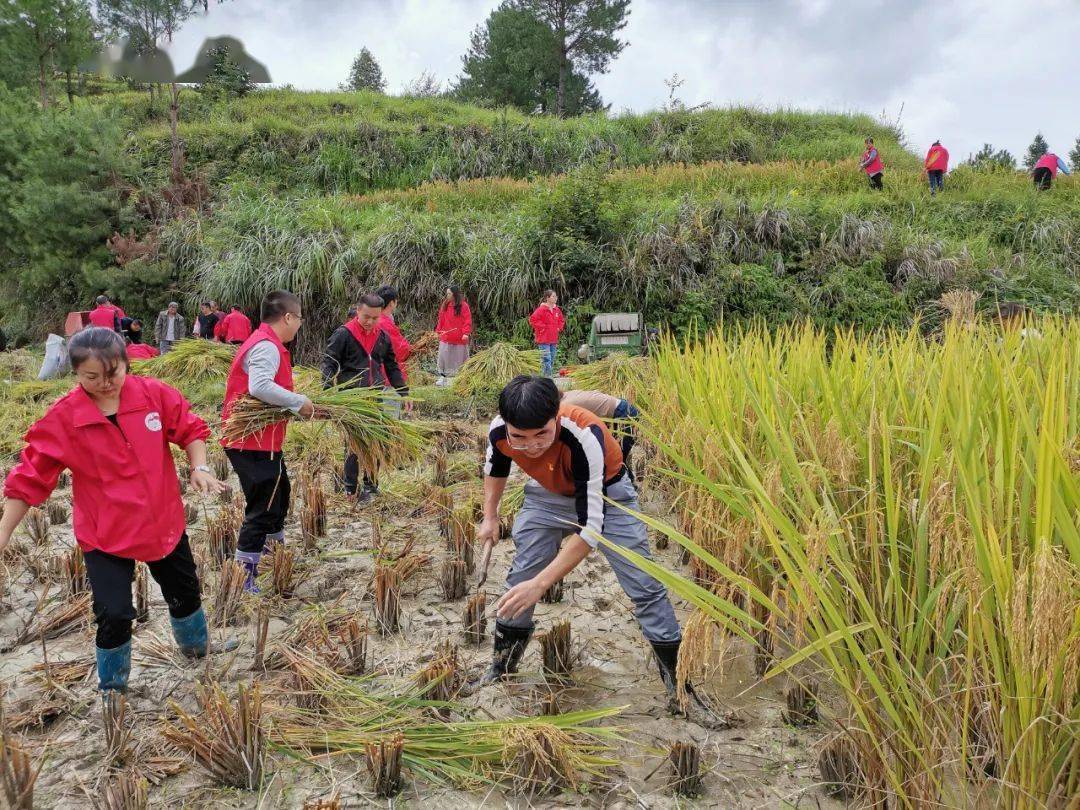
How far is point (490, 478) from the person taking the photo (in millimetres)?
2410

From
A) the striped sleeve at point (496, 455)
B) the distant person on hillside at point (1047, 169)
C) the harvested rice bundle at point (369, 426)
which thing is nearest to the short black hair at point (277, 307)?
the harvested rice bundle at point (369, 426)

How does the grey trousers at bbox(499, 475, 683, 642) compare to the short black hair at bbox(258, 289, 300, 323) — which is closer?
the grey trousers at bbox(499, 475, 683, 642)

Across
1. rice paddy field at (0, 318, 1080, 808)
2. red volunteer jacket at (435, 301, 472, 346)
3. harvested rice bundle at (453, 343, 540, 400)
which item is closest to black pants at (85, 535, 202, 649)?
rice paddy field at (0, 318, 1080, 808)

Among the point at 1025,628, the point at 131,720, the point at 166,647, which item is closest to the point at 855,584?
the point at 1025,628

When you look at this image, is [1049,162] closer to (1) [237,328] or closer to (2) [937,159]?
(2) [937,159]

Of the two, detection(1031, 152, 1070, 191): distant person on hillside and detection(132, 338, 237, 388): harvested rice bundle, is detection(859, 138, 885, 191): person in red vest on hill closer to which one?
detection(1031, 152, 1070, 191): distant person on hillside

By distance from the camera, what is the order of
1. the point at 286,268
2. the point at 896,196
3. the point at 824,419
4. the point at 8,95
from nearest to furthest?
the point at 824,419 → the point at 286,268 → the point at 896,196 → the point at 8,95

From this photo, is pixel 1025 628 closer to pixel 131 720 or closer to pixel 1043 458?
pixel 1043 458

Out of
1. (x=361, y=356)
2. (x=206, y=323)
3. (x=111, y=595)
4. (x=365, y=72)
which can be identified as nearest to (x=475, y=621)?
(x=111, y=595)

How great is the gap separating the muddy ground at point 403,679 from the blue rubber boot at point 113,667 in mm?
88

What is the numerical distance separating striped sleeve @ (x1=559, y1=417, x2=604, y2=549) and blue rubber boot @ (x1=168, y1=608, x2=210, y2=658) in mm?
1504

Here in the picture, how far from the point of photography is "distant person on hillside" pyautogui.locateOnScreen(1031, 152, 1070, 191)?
13.3 meters

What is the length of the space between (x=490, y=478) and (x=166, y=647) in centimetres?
142

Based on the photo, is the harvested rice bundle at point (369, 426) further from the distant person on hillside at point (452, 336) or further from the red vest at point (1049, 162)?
the red vest at point (1049, 162)
